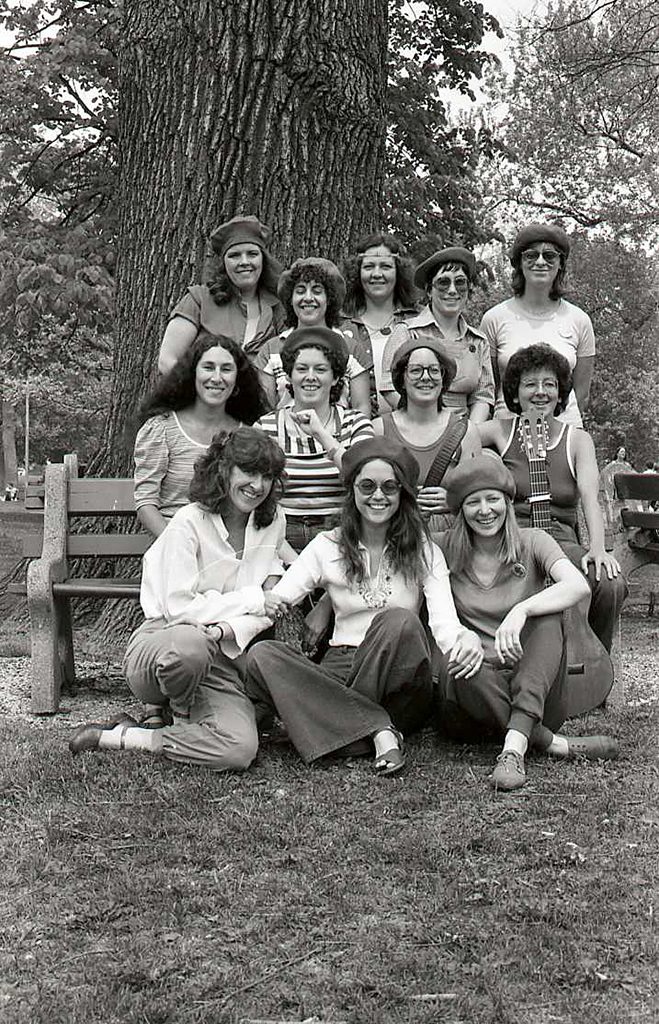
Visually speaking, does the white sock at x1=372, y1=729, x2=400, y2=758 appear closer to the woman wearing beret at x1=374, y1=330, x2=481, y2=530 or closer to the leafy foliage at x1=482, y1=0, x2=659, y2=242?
the woman wearing beret at x1=374, y1=330, x2=481, y2=530

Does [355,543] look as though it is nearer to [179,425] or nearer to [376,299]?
[179,425]

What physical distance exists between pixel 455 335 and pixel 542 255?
0.59 m

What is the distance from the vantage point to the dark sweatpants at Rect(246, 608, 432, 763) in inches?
174

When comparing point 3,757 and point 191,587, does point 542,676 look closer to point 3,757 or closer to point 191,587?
point 191,587

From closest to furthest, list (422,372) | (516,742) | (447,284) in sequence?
(516,742)
(422,372)
(447,284)

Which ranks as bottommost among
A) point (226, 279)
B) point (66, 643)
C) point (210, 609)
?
point (66, 643)

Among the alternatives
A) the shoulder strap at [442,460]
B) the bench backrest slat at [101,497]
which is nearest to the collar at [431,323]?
the shoulder strap at [442,460]

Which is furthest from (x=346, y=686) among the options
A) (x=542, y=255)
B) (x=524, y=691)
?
(x=542, y=255)

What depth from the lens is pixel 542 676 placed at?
438 centimetres

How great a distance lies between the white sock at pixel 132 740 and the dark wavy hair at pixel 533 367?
2.15 meters

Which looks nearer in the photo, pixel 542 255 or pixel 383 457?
pixel 383 457

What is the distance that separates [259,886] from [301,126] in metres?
4.48

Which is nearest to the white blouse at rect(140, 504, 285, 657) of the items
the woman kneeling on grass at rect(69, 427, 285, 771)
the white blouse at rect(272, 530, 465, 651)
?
the woman kneeling on grass at rect(69, 427, 285, 771)

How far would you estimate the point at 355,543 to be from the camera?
15.2ft
